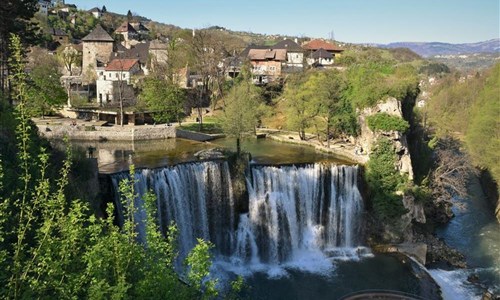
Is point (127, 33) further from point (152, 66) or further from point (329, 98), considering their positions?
point (329, 98)

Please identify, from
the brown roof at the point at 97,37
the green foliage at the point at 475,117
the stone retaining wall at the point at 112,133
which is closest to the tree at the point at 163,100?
the stone retaining wall at the point at 112,133

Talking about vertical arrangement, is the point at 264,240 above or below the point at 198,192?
below

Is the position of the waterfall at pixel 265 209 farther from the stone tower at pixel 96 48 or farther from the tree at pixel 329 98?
the stone tower at pixel 96 48

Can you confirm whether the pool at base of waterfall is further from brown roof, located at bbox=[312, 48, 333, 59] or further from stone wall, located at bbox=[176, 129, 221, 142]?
brown roof, located at bbox=[312, 48, 333, 59]

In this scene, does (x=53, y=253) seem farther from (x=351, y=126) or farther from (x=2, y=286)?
(x=351, y=126)

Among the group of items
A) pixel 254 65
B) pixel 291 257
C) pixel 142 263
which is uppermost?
pixel 254 65

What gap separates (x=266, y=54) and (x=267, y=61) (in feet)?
4.79

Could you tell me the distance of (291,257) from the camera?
87.2ft

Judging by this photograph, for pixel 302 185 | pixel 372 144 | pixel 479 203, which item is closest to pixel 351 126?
pixel 372 144

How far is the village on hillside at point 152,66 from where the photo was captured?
49469 millimetres

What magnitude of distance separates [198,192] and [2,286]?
18005 mm

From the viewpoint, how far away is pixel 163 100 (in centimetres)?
4231

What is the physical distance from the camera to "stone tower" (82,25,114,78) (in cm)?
6712

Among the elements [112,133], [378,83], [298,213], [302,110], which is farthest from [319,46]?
[298,213]
